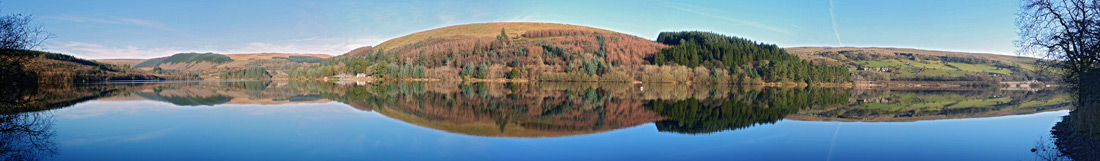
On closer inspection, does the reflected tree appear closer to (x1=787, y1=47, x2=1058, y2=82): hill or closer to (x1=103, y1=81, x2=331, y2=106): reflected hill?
(x1=103, y1=81, x2=331, y2=106): reflected hill

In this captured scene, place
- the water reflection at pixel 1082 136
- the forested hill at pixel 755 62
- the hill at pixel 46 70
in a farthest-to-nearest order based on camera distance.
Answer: the forested hill at pixel 755 62 → the hill at pixel 46 70 → the water reflection at pixel 1082 136

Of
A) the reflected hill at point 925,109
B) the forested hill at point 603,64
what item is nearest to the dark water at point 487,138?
the reflected hill at point 925,109

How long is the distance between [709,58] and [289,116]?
93.2 m

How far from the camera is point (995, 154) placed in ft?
31.4

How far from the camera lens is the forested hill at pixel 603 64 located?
8562 cm

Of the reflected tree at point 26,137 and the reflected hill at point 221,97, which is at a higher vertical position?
the reflected tree at point 26,137

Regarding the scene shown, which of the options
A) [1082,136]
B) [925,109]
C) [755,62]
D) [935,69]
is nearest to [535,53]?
[755,62]

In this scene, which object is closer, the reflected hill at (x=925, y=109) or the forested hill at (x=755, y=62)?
the reflected hill at (x=925, y=109)

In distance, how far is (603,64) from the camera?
95.6 meters

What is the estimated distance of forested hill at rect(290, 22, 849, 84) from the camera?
85625 mm

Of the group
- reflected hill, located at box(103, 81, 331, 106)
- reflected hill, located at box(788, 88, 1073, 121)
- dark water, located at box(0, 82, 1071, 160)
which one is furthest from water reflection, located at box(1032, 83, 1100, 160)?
reflected hill, located at box(103, 81, 331, 106)

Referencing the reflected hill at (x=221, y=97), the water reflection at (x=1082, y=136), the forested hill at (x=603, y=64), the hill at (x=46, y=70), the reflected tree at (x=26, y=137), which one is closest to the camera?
the reflected tree at (x=26, y=137)

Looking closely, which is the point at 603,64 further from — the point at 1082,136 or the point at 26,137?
the point at 26,137

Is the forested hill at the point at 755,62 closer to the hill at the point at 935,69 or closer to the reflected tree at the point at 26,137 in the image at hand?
the hill at the point at 935,69
